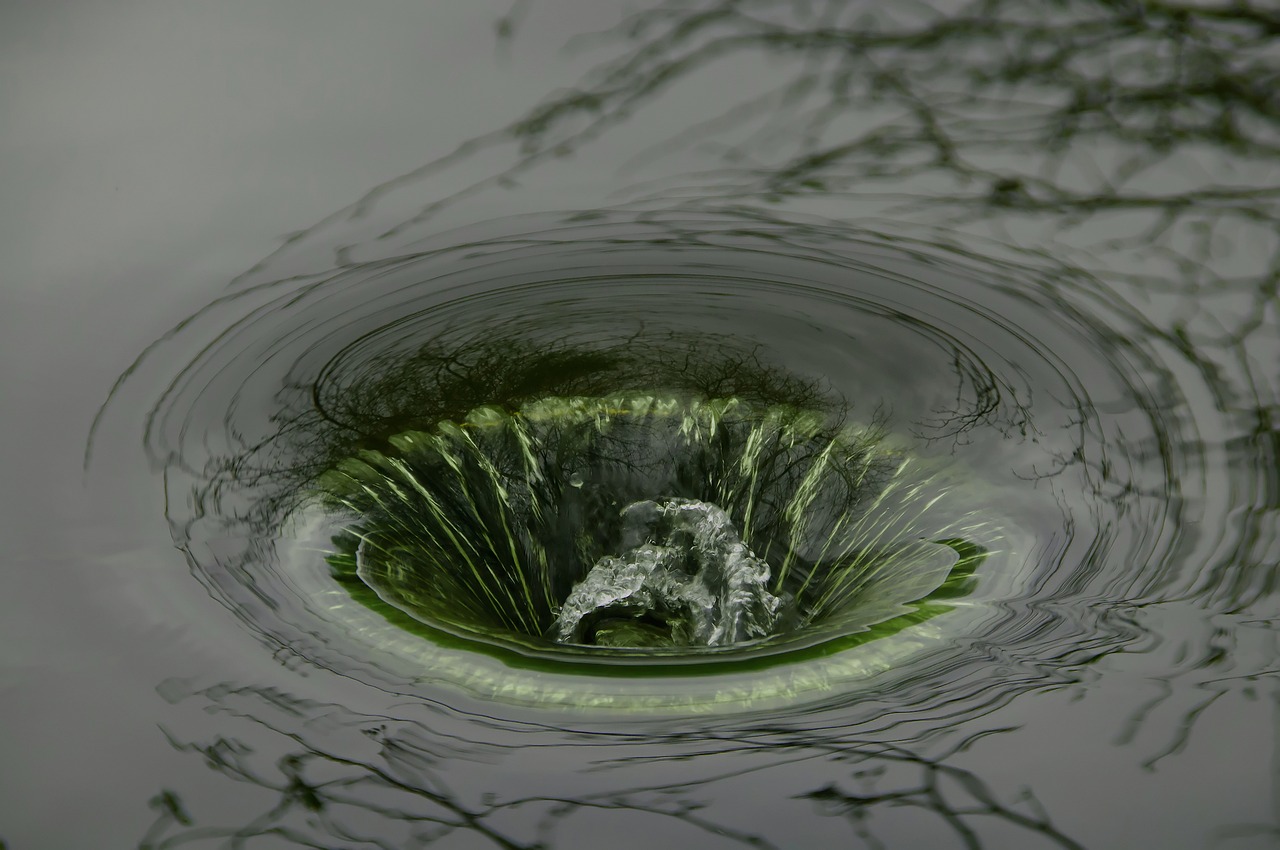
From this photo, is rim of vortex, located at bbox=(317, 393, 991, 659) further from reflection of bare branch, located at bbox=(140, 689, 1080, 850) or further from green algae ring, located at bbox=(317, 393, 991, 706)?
reflection of bare branch, located at bbox=(140, 689, 1080, 850)

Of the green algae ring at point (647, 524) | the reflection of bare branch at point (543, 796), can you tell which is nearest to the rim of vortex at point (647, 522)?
the green algae ring at point (647, 524)

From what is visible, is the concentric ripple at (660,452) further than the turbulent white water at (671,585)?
No

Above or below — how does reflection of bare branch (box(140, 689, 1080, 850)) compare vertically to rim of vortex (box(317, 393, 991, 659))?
below

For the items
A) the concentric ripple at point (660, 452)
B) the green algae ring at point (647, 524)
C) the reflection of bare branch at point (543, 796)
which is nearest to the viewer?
the reflection of bare branch at point (543, 796)

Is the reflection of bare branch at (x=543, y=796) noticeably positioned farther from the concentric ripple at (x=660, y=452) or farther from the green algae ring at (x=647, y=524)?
the green algae ring at (x=647, y=524)

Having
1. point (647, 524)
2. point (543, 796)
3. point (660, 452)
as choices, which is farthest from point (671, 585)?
point (543, 796)

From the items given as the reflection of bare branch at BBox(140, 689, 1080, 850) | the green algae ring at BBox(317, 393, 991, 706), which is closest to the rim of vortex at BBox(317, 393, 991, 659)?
the green algae ring at BBox(317, 393, 991, 706)

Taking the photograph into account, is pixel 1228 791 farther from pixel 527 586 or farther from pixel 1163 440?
pixel 527 586
